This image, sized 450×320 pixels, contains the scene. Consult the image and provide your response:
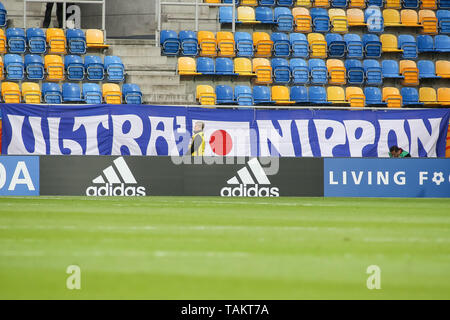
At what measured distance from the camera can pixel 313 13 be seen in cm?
2298

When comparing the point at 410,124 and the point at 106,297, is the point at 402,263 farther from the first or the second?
the point at 410,124

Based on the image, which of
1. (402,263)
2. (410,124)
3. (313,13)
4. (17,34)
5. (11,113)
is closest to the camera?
(402,263)

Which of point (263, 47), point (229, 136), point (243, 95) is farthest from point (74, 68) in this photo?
point (263, 47)

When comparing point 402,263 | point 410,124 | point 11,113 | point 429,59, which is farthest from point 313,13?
point 402,263

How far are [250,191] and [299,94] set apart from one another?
235 inches

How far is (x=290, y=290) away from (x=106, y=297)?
1.10m

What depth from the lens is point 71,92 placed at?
19.4 m

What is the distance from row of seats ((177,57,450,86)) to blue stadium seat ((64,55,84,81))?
2.67 m

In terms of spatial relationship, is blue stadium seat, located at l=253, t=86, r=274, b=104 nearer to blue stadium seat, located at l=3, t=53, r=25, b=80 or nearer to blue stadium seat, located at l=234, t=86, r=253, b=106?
blue stadium seat, located at l=234, t=86, r=253, b=106

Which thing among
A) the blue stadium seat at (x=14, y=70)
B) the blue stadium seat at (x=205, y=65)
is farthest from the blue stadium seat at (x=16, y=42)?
the blue stadium seat at (x=205, y=65)

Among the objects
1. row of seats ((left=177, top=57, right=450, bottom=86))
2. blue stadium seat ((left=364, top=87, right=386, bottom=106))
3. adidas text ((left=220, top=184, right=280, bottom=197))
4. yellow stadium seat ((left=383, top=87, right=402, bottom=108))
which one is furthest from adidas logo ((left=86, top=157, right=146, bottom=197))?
yellow stadium seat ((left=383, top=87, right=402, bottom=108))

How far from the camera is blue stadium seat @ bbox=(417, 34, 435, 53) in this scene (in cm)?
2330

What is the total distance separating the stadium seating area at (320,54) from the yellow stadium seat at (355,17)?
3cm

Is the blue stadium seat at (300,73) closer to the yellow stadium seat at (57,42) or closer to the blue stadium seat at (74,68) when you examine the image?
the blue stadium seat at (74,68)
